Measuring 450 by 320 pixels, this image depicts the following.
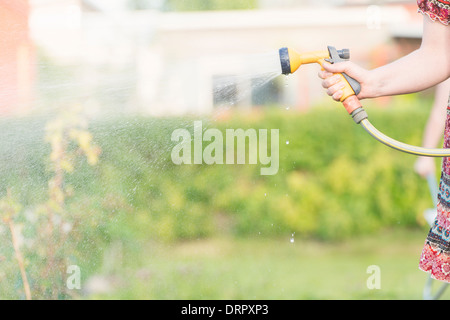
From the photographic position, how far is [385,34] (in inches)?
306

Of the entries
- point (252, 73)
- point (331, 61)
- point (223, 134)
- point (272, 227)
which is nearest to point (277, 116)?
point (223, 134)

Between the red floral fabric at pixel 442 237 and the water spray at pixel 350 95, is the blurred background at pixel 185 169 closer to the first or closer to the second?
the water spray at pixel 350 95

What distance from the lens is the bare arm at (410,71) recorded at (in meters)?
1.42

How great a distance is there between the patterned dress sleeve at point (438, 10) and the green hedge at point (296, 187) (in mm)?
2958

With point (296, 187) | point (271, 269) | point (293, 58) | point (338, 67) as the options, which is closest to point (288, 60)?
point (293, 58)

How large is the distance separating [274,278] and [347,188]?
1.31 metres

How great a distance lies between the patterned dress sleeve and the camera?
4.49ft

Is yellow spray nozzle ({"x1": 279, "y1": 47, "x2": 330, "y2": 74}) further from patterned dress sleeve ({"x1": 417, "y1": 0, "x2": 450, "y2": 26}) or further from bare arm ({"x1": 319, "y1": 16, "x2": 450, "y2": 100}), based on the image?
patterned dress sleeve ({"x1": 417, "y1": 0, "x2": 450, "y2": 26})

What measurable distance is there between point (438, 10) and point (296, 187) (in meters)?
3.84

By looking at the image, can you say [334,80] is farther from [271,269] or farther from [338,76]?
[271,269]

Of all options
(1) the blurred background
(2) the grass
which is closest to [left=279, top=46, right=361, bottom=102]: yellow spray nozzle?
(1) the blurred background

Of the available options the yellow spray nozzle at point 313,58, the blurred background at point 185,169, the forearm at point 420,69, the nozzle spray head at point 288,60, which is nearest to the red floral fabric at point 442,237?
the forearm at point 420,69
